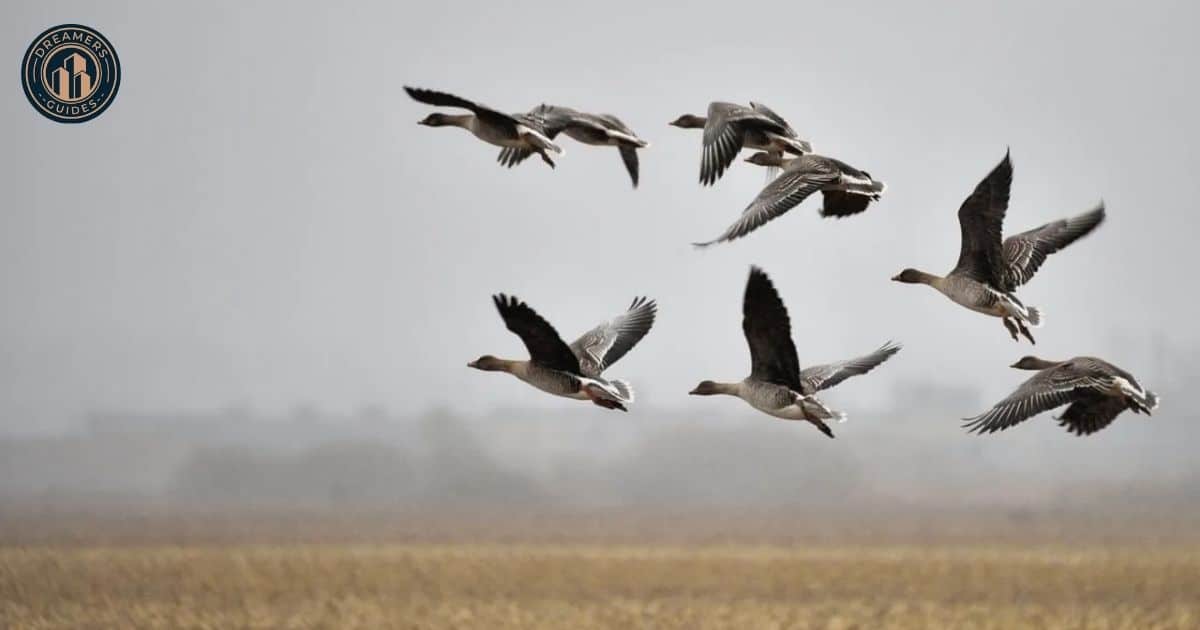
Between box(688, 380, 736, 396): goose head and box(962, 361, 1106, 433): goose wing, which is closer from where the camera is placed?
box(962, 361, 1106, 433): goose wing

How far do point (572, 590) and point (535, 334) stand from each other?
132 feet

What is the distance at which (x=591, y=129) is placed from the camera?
13227 mm

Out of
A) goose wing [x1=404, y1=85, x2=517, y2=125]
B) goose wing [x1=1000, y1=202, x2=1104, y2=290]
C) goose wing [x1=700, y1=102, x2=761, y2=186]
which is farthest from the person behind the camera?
goose wing [x1=1000, y1=202, x2=1104, y2=290]

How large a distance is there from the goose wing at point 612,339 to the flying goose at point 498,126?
215 centimetres

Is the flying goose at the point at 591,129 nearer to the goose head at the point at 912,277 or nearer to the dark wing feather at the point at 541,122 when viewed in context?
the dark wing feather at the point at 541,122

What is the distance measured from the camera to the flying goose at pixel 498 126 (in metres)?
10.9

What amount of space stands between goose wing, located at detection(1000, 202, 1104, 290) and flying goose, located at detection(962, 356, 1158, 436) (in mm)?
1622

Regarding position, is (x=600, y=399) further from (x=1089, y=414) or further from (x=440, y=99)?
(x=1089, y=414)

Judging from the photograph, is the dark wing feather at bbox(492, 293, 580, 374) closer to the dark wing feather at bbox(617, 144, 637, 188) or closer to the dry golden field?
the dark wing feather at bbox(617, 144, 637, 188)

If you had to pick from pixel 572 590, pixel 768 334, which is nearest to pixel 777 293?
pixel 768 334

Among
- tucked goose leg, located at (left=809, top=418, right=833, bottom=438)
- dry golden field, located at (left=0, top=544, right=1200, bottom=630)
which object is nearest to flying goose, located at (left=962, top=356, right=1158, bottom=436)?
tucked goose leg, located at (left=809, top=418, right=833, bottom=438)

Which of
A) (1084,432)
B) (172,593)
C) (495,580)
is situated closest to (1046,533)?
(495,580)

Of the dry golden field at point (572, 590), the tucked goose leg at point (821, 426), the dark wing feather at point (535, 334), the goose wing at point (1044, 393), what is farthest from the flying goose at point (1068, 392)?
the dry golden field at point (572, 590)

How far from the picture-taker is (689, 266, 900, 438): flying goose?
11523 millimetres
